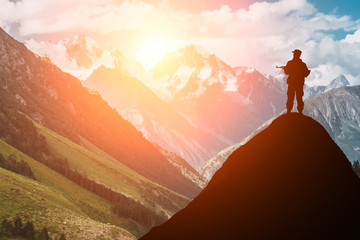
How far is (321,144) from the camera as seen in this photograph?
1892cm

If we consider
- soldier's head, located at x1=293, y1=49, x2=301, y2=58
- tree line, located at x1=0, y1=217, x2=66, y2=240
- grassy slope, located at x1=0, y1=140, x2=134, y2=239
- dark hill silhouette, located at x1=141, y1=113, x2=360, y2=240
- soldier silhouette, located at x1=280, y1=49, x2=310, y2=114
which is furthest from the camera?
grassy slope, located at x1=0, y1=140, x2=134, y2=239

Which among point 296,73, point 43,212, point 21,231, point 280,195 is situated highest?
point 296,73

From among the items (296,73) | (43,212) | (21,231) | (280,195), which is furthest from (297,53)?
(43,212)

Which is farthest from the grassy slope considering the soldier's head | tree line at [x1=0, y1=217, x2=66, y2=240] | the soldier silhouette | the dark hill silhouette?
the soldier's head

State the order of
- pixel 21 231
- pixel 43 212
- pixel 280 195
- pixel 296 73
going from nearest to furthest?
pixel 280 195
pixel 296 73
pixel 21 231
pixel 43 212

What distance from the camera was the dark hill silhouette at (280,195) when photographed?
15797mm

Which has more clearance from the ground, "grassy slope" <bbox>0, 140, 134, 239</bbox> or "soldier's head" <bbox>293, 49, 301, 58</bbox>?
"soldier's head" <bbox>293, 49, 301, 58</bbox>

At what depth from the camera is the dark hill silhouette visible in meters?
15.8

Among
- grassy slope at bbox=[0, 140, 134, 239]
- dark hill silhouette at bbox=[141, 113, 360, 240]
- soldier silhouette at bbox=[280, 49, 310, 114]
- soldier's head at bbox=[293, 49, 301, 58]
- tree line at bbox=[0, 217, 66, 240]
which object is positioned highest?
soldier's head at bbox=[293, 49, 301, 58]

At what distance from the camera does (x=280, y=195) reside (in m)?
16.7

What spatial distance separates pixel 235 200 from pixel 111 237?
143 metres

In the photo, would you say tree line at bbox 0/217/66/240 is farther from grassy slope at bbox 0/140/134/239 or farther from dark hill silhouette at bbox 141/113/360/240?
dark hill silhouette at bbox 141/113/360/240

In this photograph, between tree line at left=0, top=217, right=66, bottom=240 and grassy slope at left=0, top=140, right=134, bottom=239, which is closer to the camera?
tree line at left=0, top=217, right=66, bottom=240

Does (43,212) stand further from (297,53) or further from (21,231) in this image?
(297,53)
